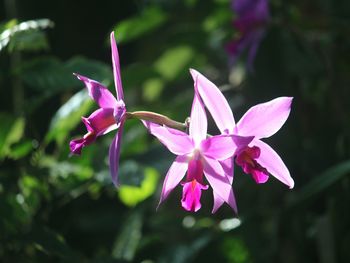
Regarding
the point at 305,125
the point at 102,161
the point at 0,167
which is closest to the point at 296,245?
the point at 305,125

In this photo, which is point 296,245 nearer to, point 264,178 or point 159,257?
point 159,257

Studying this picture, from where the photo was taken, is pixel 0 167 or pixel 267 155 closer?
pixel 267 155

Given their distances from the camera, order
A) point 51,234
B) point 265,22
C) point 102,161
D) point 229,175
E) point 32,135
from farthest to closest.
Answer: point 265,22 → point 32,135 → point 102,161 → point 51,234 → point 229,175

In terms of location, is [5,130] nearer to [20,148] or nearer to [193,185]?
[20,148]

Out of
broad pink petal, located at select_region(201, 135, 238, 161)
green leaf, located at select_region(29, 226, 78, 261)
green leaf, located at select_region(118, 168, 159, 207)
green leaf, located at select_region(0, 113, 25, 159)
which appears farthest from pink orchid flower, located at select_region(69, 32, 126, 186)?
green leaf, located at select_region(118, 168, 159, 207)

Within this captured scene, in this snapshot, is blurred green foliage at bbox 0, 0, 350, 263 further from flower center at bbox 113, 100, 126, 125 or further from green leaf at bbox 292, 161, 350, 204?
flower center at bbox 113, 100, 126, 125

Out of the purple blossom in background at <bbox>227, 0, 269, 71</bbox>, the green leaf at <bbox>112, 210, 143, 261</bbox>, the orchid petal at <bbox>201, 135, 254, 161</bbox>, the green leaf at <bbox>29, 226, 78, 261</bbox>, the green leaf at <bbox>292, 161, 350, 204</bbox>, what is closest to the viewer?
the orchid petal at <bbox>201, 135, 254, 161</bbox>

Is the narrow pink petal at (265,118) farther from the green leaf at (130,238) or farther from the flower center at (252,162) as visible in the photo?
the green leaf at (130,238)
